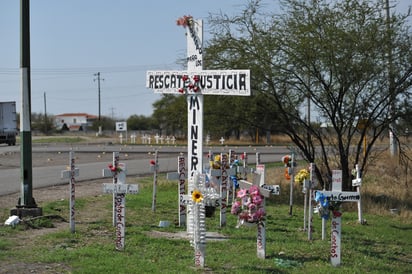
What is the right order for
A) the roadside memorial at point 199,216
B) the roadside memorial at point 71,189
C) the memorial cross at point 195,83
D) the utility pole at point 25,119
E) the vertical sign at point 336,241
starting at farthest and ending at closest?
the utility pole at point 25,119
the roadside memorial at point 71,189
the memorial cross at point 195,83
the vertical sign at point 336,241
the roadside memorial at point 199,216

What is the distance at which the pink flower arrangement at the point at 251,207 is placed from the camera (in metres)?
8.18

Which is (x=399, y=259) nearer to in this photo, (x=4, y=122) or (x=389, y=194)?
(x=389, y=194)

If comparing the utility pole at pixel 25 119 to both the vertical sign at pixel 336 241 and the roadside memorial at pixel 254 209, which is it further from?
the vertical sign at pixel 336 241

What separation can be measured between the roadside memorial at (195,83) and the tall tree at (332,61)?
5.15 metres

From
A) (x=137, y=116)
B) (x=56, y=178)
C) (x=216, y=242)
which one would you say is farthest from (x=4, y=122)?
(x=137, y=116)

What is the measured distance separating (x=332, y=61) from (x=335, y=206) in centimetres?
683

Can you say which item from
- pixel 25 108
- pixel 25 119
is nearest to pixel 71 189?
pixel 25 119

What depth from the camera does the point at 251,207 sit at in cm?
819

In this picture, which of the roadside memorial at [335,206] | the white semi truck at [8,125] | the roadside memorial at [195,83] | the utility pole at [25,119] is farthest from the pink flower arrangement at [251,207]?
the white semi truck at [8,125]

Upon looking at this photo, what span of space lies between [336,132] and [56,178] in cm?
924

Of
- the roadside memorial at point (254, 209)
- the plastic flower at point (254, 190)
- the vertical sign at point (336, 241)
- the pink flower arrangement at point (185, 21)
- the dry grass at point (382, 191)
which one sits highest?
the pink flower arrangement at point (185, 21)

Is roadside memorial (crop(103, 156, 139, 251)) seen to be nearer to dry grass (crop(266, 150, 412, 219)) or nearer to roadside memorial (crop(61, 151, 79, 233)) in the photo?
roadside memorial (crop(61, 151, 79, 233))

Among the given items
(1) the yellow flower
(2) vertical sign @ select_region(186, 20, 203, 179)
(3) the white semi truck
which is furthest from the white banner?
(3) the white semi truck

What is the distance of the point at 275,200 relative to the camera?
16.0 metres
